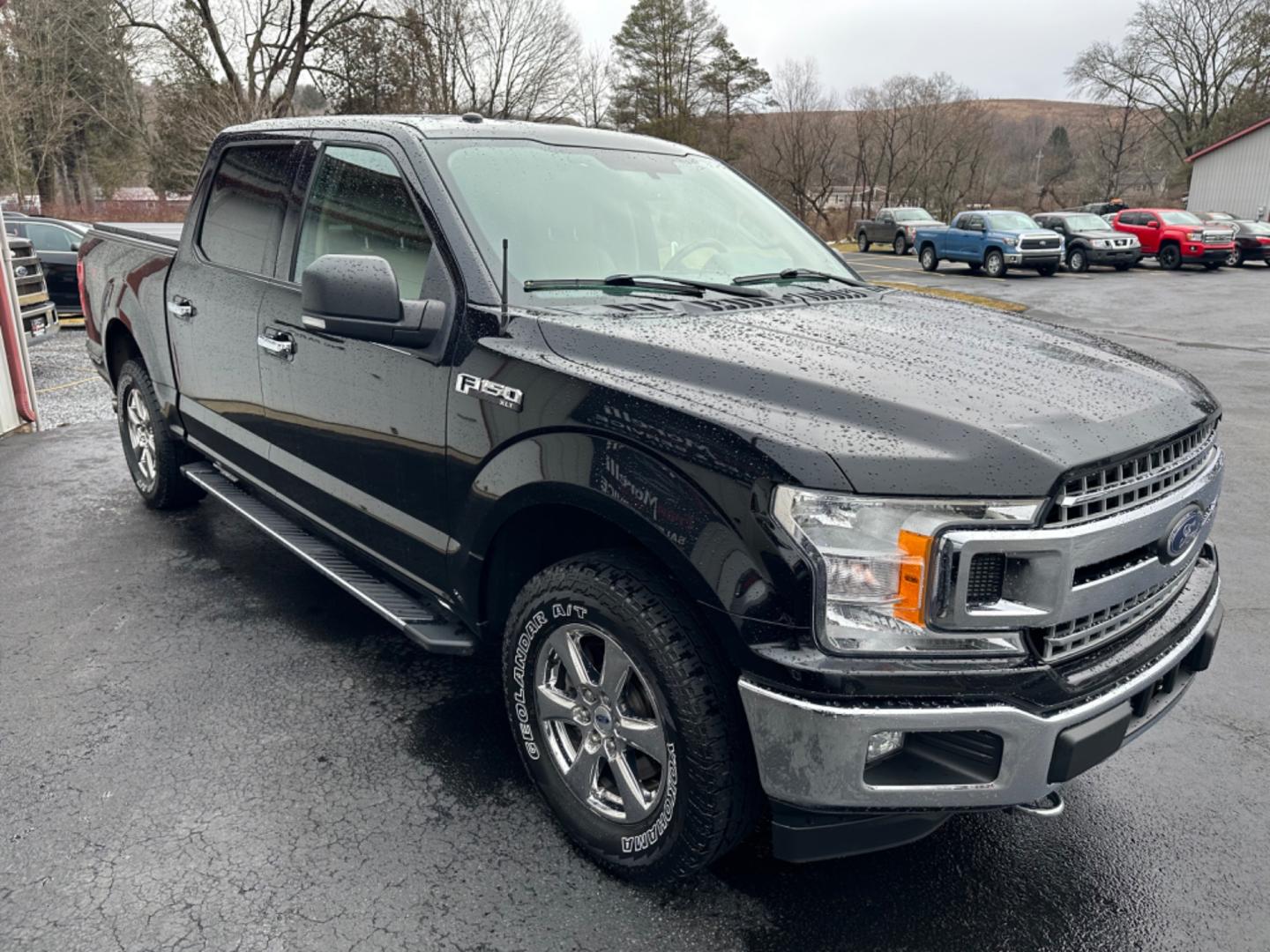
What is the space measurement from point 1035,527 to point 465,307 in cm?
162

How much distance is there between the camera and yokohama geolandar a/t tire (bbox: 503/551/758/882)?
2.19m

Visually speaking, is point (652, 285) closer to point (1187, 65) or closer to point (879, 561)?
point (879, 561)

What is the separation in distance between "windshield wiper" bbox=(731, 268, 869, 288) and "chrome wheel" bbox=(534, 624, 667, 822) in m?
1.41

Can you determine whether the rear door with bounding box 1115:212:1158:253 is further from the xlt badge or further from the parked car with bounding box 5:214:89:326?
the xlt badge

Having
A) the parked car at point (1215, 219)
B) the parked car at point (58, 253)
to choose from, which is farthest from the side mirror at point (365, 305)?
the parked car at point (1215, 219)

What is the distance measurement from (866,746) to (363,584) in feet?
6.55

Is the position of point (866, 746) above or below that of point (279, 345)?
below

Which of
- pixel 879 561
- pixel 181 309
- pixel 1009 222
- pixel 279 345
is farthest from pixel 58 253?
pixel 1009 222

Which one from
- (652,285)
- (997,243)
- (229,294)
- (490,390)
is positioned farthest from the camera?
(997,243)

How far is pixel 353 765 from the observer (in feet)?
10.0

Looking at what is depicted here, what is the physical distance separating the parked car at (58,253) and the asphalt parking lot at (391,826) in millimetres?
11503

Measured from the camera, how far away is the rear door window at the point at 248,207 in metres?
3.80

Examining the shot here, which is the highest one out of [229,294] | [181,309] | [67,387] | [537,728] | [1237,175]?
[1237,175]

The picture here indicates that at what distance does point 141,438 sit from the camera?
5.45m
